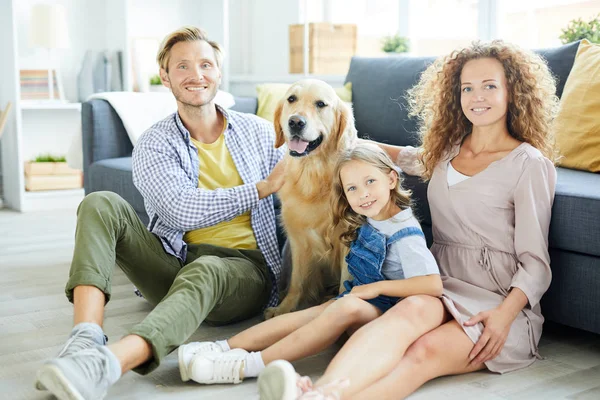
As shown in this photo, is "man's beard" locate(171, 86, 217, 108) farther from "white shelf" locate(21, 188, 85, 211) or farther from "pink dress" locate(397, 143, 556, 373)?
"white shelf" locate(21, 188, 85, 211)

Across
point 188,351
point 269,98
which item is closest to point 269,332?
point 188,351

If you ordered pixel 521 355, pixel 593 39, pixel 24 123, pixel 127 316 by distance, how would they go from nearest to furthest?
pixel 521 355 < pixel 127 316 < pixel 593 39 < pixel 24 123

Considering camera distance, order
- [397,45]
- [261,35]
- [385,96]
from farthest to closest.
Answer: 1. [261,35]
2. [397,45]
3. [385,96]

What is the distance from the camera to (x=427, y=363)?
61.7 inches

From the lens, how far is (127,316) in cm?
225

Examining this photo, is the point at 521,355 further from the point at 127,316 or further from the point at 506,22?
the point at 506,22

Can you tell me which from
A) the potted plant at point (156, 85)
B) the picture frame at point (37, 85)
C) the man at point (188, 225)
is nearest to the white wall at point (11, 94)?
the picture frame at point (37, 85)

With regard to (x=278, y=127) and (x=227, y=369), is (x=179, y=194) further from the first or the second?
(x=227, y=369)

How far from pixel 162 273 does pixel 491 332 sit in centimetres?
96

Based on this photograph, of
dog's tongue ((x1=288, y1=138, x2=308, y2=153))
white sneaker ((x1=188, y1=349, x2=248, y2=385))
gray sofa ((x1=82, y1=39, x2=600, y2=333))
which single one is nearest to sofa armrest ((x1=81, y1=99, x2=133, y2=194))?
gray sofa ((x1=82, y1=39, x2=600, y2=333))

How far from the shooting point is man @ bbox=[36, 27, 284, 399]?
5.45 ft

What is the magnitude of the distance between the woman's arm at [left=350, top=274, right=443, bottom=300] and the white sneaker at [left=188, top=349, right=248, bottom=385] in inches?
13.6

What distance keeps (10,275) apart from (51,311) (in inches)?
24.5

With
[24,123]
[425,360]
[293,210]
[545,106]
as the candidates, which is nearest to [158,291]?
[293,210]
